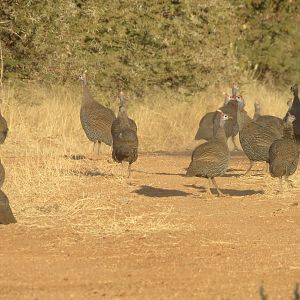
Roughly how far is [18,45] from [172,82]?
4288 millimetres

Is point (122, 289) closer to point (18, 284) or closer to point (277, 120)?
point (18, 284)

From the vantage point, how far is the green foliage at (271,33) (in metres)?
26.5

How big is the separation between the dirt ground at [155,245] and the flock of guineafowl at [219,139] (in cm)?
35

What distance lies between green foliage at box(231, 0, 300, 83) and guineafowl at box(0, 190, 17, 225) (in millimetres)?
18059

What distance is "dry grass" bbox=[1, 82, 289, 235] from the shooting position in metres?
9.51

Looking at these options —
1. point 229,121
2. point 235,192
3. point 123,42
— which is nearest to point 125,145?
point 235,192

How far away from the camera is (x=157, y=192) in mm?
11820

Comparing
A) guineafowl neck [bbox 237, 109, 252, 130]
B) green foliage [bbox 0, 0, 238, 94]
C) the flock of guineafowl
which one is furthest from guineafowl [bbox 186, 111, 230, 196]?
green foliage [bbox 0, 0, 238, 94]

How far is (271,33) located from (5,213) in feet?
61.9

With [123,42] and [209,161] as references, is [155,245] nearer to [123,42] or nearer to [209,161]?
[209,161]

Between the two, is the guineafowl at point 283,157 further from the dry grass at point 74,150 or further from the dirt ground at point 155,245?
the dry grass at point 74,150

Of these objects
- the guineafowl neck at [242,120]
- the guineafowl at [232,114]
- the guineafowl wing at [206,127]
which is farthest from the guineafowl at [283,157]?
the guineafowl wing at [206,127]

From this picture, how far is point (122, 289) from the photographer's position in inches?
255

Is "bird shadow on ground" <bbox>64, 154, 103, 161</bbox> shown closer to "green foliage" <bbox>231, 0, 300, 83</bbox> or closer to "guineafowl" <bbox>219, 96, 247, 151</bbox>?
"guineafowl" <bbox>219, 96, 247, 151</bbox>
